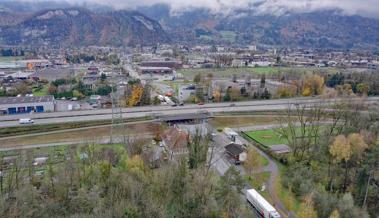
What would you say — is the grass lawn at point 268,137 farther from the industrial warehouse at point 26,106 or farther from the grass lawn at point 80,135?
the industrial warehouse at point 26,106

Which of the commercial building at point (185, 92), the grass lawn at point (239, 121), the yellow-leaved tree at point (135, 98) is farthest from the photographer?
the commercial building at point (185, 92)

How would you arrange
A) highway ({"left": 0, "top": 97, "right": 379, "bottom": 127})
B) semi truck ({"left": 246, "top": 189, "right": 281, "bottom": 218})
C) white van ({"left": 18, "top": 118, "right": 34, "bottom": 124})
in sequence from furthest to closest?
highway ({"left": 0, "top": 97, "right": 379, "bottom": 127}) → white van ({"left": 18, "top": 118, "right": 34, "bottom": 124}) → semi truck ({"left": 246, "top": 189, "right": 281, "bottom": 218})

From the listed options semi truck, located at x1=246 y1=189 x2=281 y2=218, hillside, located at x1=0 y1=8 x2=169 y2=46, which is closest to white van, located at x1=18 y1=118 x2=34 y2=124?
semi truck, located at x1=246 y1=189 x2=281 y2=218

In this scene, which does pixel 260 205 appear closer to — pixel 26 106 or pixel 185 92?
pixel 185 92

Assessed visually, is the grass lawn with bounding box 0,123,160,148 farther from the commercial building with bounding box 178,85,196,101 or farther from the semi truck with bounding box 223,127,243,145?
the commercial building with bounding box 178,85,196,101

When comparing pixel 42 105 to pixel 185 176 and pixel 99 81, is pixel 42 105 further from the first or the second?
pixel 185 176

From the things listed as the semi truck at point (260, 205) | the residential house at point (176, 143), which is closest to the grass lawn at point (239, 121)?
the residential house at point (176, 143)
